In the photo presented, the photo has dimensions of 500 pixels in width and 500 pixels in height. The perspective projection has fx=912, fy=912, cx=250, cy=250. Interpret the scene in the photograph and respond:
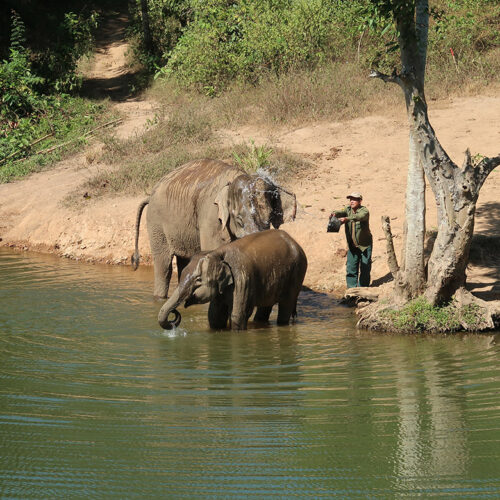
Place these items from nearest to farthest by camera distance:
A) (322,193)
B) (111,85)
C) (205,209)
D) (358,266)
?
(205,209)
(358,266)
(322,193)
(111,85)

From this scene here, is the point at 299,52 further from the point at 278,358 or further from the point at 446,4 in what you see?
the point at 278,358

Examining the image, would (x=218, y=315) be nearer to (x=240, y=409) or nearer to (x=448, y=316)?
(x=448, y=316)

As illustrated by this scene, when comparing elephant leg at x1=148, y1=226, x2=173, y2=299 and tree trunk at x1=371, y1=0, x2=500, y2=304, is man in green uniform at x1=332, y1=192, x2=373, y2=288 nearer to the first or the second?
tree trunk at x1=371, y1=0, x2=500, y2=304

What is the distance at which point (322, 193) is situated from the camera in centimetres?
1506

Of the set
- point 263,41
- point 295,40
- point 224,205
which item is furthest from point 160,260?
point 295,40

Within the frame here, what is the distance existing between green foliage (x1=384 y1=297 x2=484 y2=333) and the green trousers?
188cm

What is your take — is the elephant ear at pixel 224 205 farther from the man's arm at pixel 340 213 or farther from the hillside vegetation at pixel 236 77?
the hillside vegetation at pixel 236 77

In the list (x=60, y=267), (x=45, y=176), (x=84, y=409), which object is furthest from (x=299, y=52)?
(x=84, y=409)

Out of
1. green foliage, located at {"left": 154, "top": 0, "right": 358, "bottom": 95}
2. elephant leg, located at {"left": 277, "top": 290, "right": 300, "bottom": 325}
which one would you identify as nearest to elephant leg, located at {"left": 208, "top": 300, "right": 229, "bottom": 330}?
elephant leg, located at {"left": 277, "top": 290, "right": 300, "bottom": 325}

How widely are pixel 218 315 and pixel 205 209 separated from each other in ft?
5.31

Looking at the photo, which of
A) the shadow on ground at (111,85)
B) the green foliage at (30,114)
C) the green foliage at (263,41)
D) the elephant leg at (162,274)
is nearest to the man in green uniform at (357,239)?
the elephant leg at (162,274)

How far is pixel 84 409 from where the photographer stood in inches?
276

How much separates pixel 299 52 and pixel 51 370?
1343 centimetres

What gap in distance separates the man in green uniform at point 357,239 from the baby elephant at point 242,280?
161 cm
